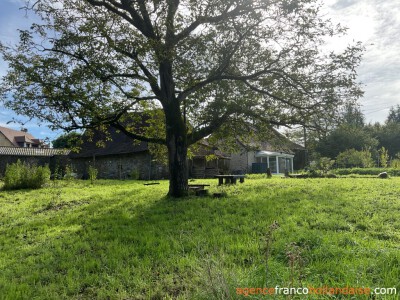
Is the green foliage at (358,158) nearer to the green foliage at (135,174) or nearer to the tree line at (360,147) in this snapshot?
the tree line at (360,147)

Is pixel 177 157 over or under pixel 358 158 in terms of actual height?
under

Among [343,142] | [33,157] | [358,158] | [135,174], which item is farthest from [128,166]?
[343,142]

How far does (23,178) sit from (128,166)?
1081cm

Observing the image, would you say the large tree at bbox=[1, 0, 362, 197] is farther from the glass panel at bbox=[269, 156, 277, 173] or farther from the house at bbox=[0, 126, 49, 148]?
the house at bbox=[0, 126, 49, 148]

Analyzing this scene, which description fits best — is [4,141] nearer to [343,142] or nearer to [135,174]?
[135,174]

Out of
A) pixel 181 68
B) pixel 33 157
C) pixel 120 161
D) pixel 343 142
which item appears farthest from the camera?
pixel 343 142

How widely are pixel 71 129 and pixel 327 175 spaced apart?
1682 cm

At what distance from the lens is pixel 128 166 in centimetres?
2539

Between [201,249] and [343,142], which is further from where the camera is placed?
[343,142]

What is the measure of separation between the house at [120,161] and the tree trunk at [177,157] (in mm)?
11757

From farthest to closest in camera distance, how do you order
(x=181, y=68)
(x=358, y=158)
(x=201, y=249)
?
(x=358, y=158) < (x=181, y=68) < (x=201, y=249)

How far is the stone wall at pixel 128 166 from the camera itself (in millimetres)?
24109

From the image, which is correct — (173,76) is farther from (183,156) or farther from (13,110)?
(13,110)

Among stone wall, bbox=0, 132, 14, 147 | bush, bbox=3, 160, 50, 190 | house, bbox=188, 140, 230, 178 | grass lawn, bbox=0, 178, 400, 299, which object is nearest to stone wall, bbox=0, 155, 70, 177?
stone wall, bbox=0, 132, 14, 147
